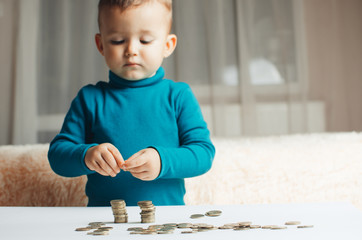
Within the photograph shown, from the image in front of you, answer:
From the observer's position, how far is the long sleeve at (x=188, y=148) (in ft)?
2.46

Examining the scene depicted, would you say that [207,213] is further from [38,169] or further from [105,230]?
[38,169]

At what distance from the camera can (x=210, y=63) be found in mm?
2805

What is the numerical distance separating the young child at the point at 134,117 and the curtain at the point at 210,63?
1.89 metres

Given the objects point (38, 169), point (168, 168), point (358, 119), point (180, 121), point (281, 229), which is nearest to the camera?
point (281, 229)

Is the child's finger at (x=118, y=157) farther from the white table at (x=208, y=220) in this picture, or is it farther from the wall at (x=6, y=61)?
the wall at (x=6, y=61)

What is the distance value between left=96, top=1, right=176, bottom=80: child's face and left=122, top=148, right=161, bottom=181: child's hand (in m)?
0.20

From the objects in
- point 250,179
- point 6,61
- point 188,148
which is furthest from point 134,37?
point 6,61

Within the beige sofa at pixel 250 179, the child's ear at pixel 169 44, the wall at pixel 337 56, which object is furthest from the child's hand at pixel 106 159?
the wall at pixel 337 56

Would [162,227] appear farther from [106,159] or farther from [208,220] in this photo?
[106,159]

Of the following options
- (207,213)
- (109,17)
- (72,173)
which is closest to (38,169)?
(72,173)

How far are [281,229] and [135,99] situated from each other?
0.47 meters

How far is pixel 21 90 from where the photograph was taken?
2879 mm

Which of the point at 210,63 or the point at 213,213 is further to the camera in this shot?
the point at 210,63

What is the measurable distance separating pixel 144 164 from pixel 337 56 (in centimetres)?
243
